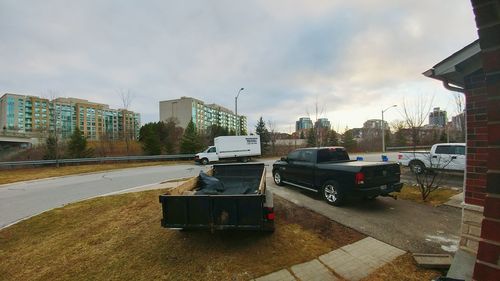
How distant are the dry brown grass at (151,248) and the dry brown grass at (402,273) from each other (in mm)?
924

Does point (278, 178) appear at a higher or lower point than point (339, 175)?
lower

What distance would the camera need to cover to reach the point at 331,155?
8117 mm

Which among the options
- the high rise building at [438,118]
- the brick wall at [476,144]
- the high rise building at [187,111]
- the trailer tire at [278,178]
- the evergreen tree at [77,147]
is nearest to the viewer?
the brick wall at [476,144]

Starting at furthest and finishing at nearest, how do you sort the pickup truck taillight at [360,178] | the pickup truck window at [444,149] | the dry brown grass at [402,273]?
the pickup truck window at [444,149] < the pickup truck taillight at [360,178] < the dry brown grass at [402,273]

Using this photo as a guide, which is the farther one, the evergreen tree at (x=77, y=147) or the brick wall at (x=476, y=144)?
the evergreen tree at (x=77, y=147)

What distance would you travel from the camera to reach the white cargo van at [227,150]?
2266cm

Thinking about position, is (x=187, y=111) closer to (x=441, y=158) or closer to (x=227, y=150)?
(x=227, y=150)

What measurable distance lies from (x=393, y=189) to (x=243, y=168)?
14.6ft

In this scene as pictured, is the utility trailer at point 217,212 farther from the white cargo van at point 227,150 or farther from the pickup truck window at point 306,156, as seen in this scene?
the white cargo van at point 227,150

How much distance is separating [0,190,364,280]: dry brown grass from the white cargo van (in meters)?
16.0

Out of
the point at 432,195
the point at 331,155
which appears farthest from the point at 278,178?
the point at 432,195

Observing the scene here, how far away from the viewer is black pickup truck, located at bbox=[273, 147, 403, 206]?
6414 mm

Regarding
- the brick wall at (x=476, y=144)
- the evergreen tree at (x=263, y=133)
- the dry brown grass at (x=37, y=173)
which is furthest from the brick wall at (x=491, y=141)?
the evergreen tree at (x=263, y=133)

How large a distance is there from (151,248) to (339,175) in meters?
5.12
